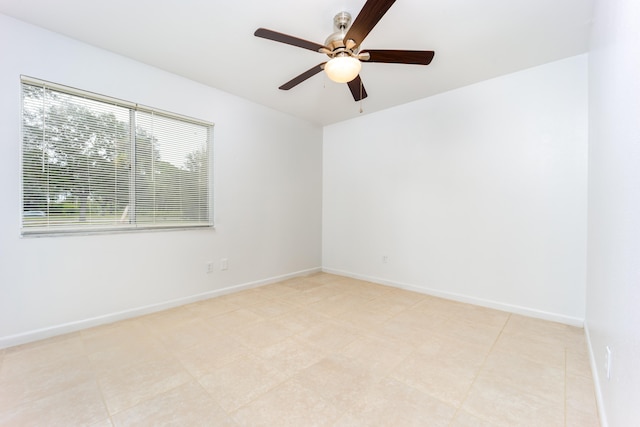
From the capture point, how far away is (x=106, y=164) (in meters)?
2.67

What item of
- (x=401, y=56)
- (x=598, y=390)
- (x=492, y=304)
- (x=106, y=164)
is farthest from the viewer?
(x=492, y=304)

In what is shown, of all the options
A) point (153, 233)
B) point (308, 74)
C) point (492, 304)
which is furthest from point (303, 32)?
point (492, 304)

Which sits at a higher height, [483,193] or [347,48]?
[347,48]

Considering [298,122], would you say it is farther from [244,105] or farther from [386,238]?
[386,238]

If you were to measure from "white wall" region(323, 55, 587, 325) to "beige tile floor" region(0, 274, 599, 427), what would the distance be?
505 millimetres

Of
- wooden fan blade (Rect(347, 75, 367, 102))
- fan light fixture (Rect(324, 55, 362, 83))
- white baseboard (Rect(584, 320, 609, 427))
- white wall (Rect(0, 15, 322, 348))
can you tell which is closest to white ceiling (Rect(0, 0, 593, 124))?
white wall (Rect(0, 15, 322, 348))

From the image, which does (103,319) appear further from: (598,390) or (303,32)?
(598,390)

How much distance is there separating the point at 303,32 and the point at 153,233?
2.58 m

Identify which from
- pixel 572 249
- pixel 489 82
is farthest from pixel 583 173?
pixel 489 82

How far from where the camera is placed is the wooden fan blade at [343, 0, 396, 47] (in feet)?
4.96

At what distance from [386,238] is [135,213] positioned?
3.29m

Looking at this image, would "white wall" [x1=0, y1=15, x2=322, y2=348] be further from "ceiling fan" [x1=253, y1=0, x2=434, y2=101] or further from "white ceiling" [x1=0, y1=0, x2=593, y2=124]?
"ceiling fan" [x1=253, y1=0, x2=434, y2=101]

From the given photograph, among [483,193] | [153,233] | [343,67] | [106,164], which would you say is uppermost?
[343,67]

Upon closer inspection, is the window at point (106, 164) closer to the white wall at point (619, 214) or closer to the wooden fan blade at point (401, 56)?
the wooden fan blade at point (401, 56)
